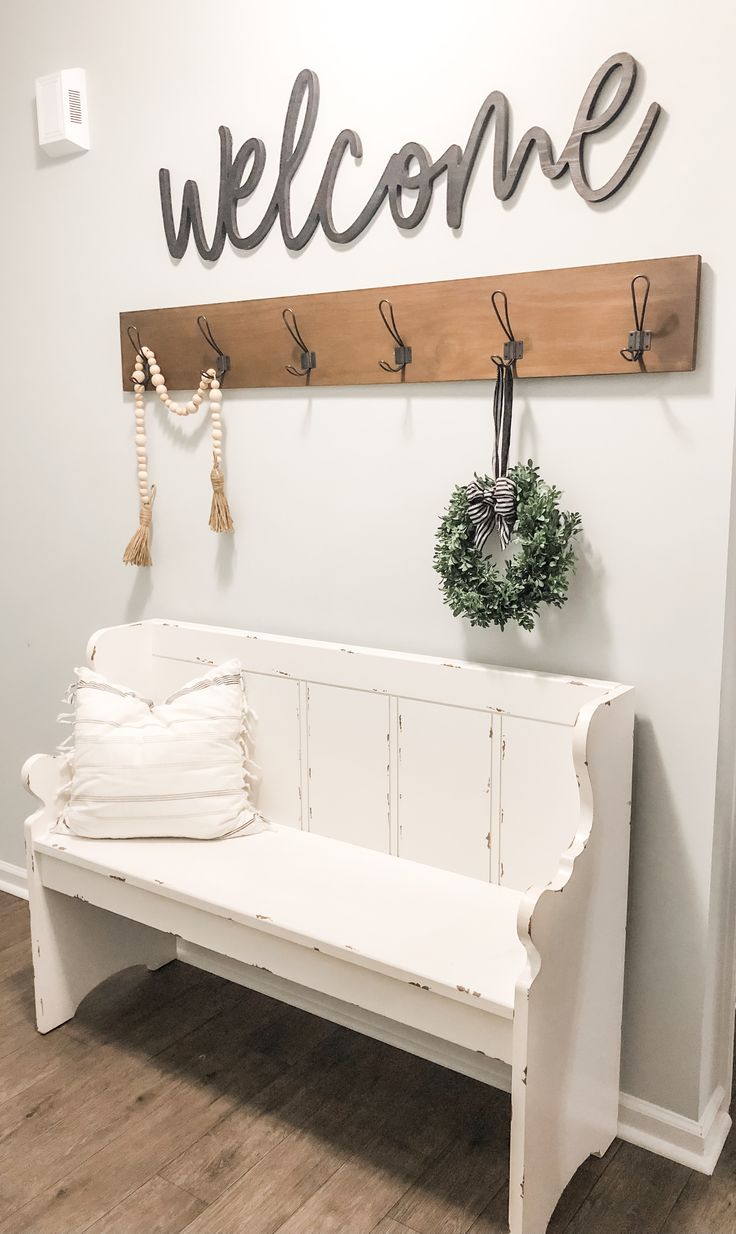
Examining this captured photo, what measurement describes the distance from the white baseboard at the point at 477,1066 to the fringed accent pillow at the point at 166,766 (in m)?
0.47

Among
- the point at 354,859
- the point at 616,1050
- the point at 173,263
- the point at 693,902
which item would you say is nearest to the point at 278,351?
the point at 173,263

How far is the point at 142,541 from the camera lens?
93.9 inches

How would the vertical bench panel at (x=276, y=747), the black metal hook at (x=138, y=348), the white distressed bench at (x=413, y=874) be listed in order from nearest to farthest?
1. the white distressed bench at (x=413, y=874)
2. the vertical bench panel at (x=276, y=747)
3. the black metal hook at (x=138, y=348)

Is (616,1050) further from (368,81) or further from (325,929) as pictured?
(368,81)

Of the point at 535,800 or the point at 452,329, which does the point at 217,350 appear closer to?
the point at 452,329

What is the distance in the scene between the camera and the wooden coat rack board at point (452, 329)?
63.2 inches

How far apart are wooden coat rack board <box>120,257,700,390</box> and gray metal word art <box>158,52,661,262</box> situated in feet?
0.43

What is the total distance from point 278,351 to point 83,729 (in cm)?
90

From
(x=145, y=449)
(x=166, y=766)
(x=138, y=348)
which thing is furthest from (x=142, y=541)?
(x=166, y=766)

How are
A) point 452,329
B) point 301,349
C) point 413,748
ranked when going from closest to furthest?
1. point 452,329
2. point 413,748
3. point 301,349

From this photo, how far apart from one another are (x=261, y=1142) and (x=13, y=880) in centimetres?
135

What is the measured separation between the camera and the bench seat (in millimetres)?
1584

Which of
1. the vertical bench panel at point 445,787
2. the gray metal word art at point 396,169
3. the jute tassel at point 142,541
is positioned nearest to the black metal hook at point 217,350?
the gray metal word art at point 396,169

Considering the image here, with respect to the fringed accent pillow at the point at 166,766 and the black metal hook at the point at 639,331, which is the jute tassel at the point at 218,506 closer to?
the fringed accent pillow at the point at 166,766
